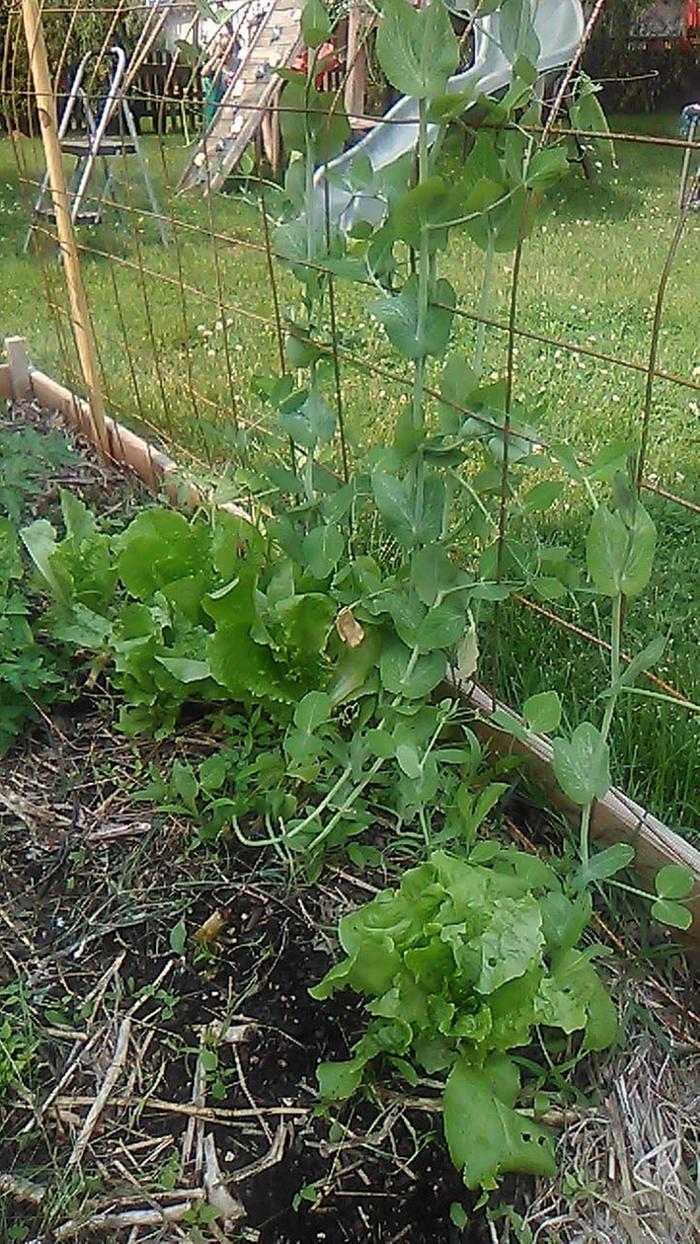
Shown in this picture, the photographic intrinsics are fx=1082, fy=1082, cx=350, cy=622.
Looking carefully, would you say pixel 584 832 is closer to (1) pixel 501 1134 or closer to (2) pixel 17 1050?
Answer: (1) pixel 501 1134

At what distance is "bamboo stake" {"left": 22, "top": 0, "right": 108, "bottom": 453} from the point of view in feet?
8.19

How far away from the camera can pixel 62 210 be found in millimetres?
2645

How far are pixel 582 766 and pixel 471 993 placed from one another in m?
0.28

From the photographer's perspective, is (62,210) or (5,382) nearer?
(62,210)

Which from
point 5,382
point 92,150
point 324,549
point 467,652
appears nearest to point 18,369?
point 5,382

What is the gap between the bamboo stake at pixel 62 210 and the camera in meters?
2.50

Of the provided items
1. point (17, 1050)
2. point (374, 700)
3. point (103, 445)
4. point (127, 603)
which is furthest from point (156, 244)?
point (17, 1050)

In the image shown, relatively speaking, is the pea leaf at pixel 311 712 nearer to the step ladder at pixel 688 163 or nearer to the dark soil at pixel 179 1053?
the dark soil at pixel 179 1053

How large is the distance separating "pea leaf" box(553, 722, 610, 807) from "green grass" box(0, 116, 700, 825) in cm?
42

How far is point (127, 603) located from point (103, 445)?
35.9 inches

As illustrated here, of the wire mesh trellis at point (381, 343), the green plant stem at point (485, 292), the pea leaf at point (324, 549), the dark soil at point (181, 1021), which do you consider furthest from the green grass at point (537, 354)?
the dark soil at point (181, 1021)

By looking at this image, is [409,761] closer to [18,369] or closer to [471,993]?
[471,993]

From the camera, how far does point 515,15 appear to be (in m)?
1.21

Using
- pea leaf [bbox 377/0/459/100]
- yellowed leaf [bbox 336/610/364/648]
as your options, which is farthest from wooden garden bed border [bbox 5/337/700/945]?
pea leaf [bbox 377/0/459/100]
